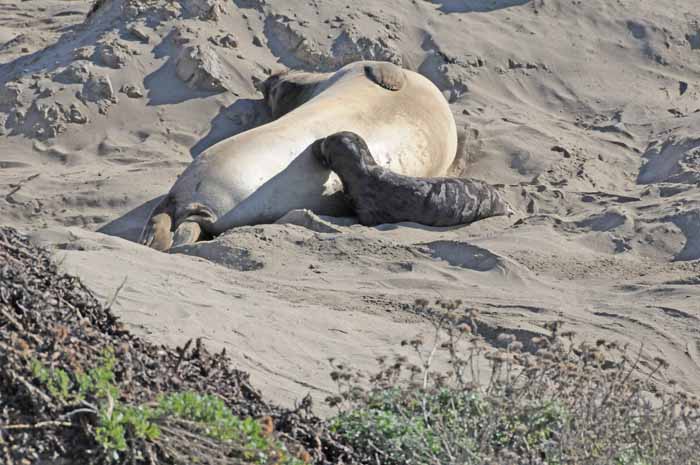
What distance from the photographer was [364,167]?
7.99 metres

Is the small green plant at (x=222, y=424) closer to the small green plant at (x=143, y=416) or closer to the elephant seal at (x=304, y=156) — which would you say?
the small green plant at (x=143, y=416)

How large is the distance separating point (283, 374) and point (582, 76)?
6.85 meters

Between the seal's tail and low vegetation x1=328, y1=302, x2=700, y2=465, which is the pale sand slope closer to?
the seal's tail

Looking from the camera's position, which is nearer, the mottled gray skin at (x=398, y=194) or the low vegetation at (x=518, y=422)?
the low vegetation at (x=518, y=422)

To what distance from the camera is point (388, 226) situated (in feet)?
25.1

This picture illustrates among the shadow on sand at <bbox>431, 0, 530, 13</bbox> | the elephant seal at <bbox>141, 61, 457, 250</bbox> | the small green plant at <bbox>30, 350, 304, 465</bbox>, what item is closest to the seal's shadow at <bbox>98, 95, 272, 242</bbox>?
the elephant seal at <bbox>141, 61, 457, 250</bbox>

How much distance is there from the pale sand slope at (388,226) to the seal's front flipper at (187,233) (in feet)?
1.35

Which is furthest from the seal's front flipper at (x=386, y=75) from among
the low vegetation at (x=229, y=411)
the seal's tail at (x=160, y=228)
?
the low vegetation at (x=229, y=411)

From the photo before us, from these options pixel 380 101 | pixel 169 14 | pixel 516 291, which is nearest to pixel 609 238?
pixel 516 291

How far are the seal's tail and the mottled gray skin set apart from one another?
3.49 feet

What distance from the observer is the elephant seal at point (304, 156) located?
25.6 feet

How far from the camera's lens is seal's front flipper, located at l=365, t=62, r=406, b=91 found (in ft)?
30.2

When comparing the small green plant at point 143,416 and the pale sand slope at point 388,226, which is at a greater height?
the small green plant at point 143,416

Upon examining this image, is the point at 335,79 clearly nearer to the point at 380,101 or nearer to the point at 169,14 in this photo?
the point at 380,101
